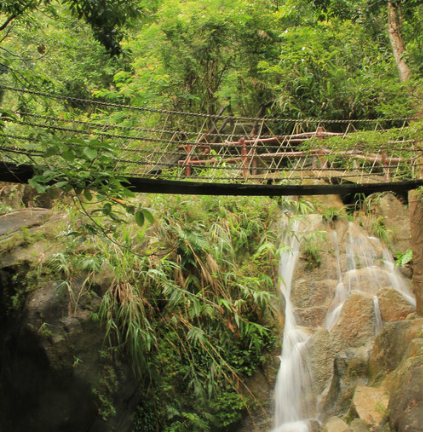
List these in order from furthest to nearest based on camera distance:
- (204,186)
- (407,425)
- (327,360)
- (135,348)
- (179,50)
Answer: (179,50) → (327,360) → (135,348) → (204,186) → (407,425)

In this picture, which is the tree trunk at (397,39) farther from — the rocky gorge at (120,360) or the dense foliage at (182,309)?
the dense foliage at (182,309)

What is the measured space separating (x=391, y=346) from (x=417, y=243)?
1.01 meters

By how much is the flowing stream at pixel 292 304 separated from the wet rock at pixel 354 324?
0.07 meters

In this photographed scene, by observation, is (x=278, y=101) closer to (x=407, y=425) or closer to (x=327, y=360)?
(x=327, y=360)

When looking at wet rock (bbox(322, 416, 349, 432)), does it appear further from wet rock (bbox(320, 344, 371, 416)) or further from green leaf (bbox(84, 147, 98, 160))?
Result: green leaf (bbox(84, 147, 98, 160))

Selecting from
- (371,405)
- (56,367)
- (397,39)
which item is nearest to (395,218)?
(397,39)

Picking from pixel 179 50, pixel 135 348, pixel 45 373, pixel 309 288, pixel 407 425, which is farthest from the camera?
pixel 179 50

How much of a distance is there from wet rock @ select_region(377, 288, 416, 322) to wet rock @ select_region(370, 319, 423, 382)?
25.2 inches

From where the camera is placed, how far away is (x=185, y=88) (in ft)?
25.7

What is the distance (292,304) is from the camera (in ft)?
15.1

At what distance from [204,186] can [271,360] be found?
214cm

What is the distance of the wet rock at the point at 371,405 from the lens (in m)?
2.96

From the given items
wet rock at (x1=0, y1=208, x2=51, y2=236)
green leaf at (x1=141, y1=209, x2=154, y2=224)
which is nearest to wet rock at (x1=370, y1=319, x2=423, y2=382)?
green leaf at (x1=141, y1=209, x2=154, y2=224)

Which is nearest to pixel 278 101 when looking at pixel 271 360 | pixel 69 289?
pixel 271 360
